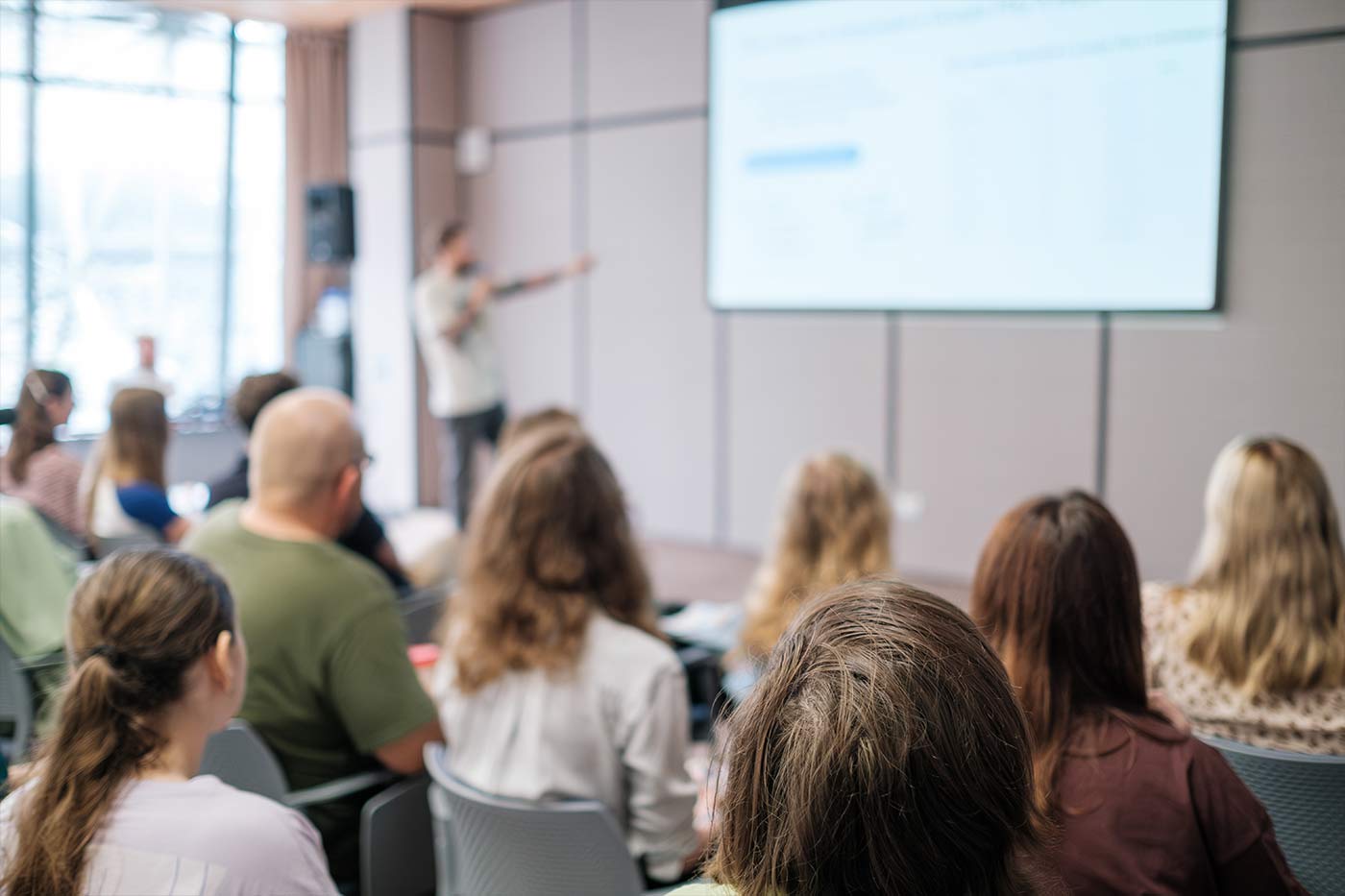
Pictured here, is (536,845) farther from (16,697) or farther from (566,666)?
(16,697)

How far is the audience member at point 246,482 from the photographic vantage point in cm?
322

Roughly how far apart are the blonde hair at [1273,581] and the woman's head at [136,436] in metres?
3.02

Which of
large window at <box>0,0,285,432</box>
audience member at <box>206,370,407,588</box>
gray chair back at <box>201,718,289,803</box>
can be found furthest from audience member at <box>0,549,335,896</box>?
large window at <box>0,0,285,432</box>

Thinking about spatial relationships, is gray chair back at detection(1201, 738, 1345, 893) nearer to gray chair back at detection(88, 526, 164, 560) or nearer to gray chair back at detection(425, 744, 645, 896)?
gray chair back at detection(425, 744, 645, 896)

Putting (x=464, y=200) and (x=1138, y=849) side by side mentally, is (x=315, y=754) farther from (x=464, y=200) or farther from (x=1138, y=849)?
(x=464, y=200)

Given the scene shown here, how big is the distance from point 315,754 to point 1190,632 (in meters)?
1.60

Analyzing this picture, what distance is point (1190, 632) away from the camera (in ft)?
6.86

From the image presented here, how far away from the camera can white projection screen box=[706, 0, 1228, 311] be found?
178 inches

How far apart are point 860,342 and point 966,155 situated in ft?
3.36

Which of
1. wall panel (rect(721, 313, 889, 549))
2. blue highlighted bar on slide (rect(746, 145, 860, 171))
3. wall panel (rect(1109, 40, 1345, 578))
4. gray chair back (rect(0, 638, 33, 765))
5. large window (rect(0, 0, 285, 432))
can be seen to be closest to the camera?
gray chair back (rect(0, 638, 33, 765))

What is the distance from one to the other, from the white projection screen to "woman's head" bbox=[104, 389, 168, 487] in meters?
3.20

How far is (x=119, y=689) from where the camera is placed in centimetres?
132


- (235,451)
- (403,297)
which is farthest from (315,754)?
(235,451)

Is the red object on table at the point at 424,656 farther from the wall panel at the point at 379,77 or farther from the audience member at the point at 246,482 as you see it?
the wall panel at the point at 379,77
